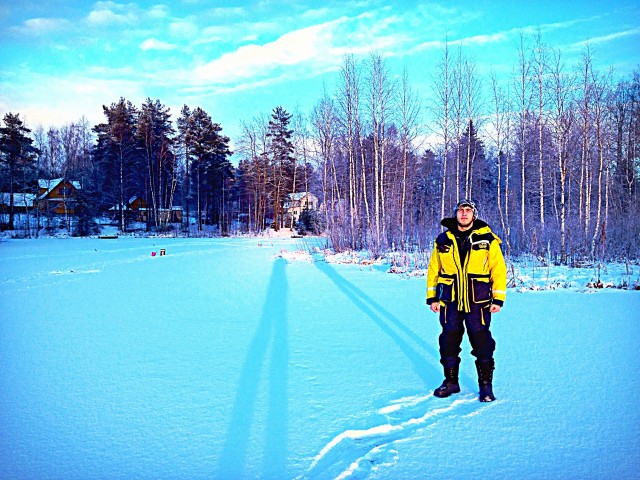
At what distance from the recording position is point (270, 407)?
358cm

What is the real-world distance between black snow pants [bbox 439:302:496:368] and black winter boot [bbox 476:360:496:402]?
0.13 ft

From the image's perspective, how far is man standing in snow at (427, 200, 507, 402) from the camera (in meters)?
3.72

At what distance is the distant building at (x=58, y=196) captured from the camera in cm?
3900

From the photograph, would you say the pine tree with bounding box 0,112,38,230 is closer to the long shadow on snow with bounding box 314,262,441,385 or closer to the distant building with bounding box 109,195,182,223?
the distant building with bounding box 109,195,182,223

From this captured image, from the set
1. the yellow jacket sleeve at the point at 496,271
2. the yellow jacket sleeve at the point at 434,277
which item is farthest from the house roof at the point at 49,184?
the yellow jacket sleeve at the point at 496,271

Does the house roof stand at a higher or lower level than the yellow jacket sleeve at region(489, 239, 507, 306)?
higher

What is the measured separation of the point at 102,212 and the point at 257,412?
5123 cm

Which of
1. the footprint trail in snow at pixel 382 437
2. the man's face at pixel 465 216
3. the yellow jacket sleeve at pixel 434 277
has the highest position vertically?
the man's face at pixel 465 216

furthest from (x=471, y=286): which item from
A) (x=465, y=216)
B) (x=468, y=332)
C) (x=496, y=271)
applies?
(x=465, y=216)

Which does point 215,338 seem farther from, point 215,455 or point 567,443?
point 567,443

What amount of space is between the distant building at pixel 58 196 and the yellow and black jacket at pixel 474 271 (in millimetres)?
A: 42286

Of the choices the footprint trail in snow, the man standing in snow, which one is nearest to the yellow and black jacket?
the man standing in snow

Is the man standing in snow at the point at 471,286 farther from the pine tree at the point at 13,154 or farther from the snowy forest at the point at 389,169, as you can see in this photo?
the pine tree at the point at 13,154

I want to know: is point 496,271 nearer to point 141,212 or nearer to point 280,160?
point 280,160
